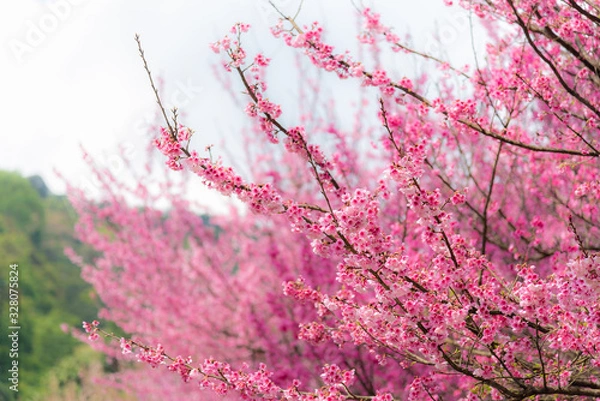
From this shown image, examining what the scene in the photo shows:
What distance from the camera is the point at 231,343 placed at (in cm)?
747

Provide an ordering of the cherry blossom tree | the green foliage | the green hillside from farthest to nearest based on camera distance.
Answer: the green foliage → the green hillside → the cherry blossom tree

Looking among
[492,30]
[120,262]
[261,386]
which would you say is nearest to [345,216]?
[261,386]

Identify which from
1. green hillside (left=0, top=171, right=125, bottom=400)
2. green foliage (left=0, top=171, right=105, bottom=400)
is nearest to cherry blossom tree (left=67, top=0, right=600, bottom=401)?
green hillside (left=0, top=171, right=125, bottom=400)

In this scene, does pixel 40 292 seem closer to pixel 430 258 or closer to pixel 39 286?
pixel 39 286

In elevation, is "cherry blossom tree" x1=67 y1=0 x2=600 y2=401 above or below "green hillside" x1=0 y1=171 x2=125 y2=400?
below

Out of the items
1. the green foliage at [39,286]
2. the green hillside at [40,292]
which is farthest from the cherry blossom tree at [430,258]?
the green foliage at [39,286]

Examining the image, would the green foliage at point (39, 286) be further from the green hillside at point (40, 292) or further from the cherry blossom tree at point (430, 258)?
the cherry blossom tree at point (430, 258)

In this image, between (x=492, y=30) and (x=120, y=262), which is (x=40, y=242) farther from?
(x=492, y=30)

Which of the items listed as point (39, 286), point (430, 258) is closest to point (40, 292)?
point (39, 286)

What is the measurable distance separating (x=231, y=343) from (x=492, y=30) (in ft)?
18.9

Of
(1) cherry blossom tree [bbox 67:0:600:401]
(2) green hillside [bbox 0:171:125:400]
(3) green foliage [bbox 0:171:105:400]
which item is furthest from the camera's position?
(3) green foliage [bbox 0:171:105:400]

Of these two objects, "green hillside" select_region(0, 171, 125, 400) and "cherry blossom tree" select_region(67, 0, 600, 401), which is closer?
"cherry blossom tree" select_region(67, 0, 600, 401)

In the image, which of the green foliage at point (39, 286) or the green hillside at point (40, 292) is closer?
the green hillside at point (40, 292)

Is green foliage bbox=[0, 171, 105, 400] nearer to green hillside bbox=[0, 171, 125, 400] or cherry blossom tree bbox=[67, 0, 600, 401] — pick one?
green hillside bbox=[0, 171, 125, 400]
